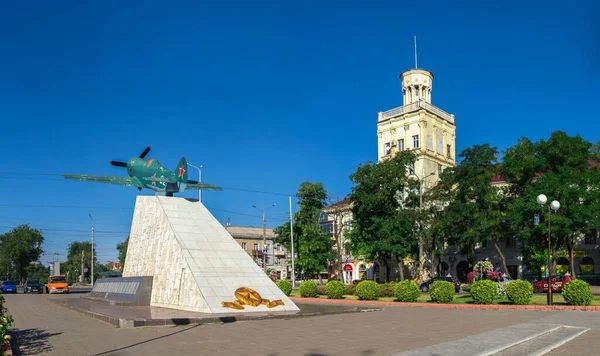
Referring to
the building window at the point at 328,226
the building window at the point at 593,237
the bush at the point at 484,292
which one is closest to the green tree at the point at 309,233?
the building window at the point at 328,226

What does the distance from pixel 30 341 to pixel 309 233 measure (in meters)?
38.1

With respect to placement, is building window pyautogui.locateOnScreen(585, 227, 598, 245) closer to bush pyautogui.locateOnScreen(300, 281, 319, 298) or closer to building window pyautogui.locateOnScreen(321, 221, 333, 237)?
building window pyautogui.locateOnScreen(321, 221, 333, 237)

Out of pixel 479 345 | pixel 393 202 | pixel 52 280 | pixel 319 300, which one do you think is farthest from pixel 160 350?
pixel 52 280

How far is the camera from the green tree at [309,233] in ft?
163

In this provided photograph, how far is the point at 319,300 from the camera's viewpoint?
2825cm

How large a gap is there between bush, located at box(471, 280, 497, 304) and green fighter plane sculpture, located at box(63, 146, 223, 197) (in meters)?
15.5

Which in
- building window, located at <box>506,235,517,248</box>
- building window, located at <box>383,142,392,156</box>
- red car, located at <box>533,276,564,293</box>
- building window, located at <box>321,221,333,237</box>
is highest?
building window, located at <box>383,142,392,156</box>

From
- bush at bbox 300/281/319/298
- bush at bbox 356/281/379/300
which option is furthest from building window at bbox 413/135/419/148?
bush at bbox 356/281/379/300

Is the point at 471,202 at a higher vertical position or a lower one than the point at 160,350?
higher

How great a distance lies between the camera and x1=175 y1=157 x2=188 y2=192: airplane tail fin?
2692cm

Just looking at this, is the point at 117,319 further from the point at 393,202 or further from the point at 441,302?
the point at 393,202

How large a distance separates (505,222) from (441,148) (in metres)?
16.5

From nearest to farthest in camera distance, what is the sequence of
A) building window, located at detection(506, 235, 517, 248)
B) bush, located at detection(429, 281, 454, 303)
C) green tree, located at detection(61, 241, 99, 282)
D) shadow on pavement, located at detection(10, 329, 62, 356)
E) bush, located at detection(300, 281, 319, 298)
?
shadow on pavement, located at detection(10, 329, 62, 356), bush, located at detection(429, 281, 454, 303), bush, located at detection(300, 281, 319, 298), building window, located at detection(506, 235, 517, 248), green tree, located at detection(61, 241, 99, 282)

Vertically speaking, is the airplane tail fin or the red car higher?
the airplane tail fin
